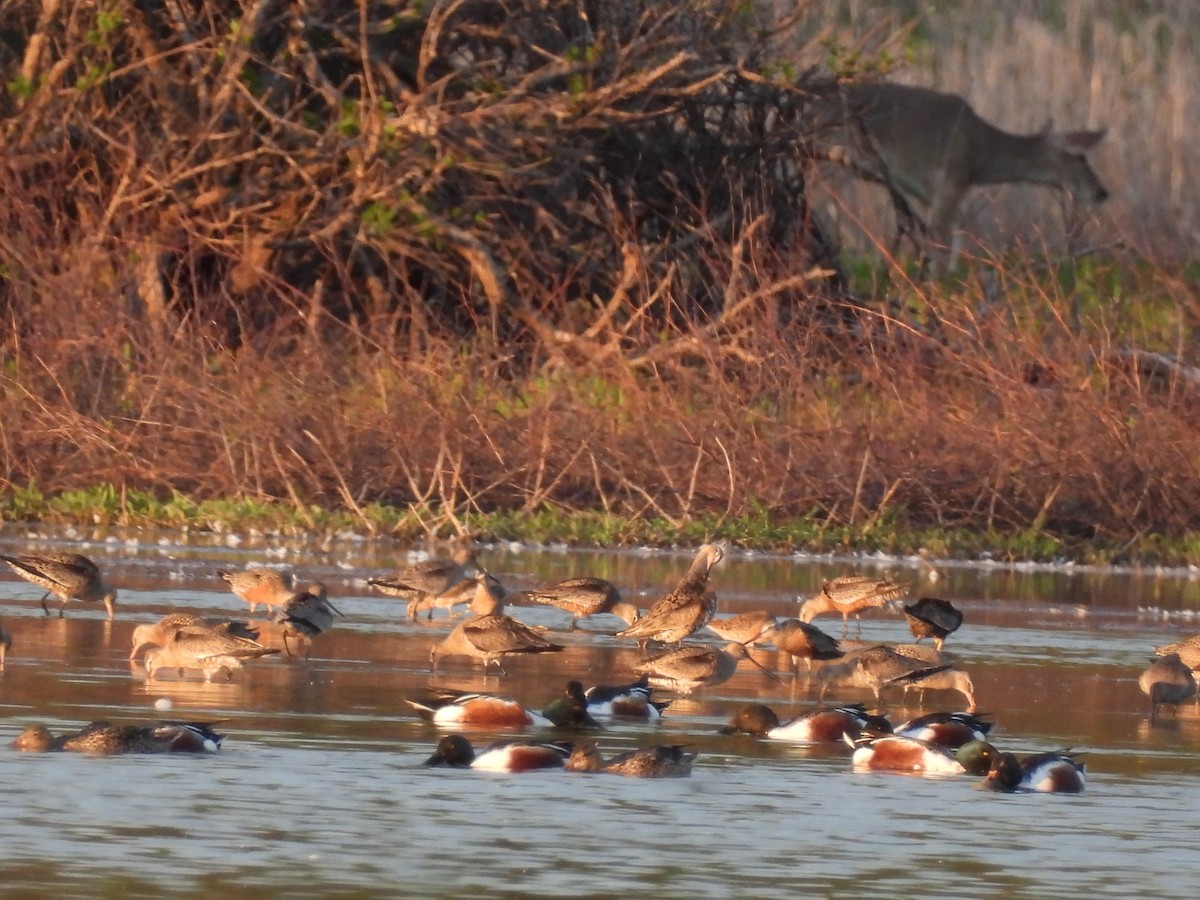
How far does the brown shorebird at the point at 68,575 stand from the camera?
12430mm

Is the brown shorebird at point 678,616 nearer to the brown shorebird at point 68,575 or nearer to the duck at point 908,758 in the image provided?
the brown shorebird at point 68,575

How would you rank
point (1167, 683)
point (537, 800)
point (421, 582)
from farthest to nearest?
point (421, 582) < point (1167, 683) < point (537, 800)

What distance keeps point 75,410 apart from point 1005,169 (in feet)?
48.3

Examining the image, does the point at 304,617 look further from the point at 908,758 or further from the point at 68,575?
the point at 908,758

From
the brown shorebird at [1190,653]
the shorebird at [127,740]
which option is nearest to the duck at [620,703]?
the shorebird at [127,740]

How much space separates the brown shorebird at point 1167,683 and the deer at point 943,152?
1459cm

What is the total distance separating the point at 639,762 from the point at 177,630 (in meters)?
2.77

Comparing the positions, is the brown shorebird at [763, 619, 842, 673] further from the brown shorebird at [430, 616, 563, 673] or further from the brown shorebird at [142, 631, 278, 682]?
the brown shorebird at [142, 631, 278, 682]

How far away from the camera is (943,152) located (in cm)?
Result: 2848

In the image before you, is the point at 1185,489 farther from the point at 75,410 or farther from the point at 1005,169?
the point at 1005,169

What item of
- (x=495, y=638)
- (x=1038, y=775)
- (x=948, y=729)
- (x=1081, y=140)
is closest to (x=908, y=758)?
(x=948, y=729)

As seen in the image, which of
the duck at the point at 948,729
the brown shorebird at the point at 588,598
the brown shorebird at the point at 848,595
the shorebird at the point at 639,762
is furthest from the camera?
the brown shorebird at the point at 848,595

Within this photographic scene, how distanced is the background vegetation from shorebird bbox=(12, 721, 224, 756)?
318 inches

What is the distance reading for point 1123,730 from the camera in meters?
10.2
